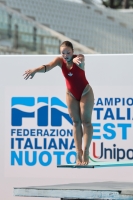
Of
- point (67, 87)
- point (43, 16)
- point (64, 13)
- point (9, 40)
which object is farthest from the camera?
point (64, 13)

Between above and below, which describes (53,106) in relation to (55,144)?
above

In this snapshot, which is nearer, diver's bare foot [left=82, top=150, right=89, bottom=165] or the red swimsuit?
the red swimsuit

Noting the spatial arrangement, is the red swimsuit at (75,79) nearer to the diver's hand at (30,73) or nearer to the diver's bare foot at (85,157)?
the diver's hand at (30,73)

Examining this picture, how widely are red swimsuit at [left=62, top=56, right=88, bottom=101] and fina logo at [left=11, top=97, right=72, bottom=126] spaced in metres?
0.32

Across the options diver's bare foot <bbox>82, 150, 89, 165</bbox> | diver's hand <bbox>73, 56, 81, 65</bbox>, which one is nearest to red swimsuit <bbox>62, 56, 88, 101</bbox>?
diver's hand <bbox>73, 56, 81, 65</bbox>

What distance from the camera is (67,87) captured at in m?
5.83

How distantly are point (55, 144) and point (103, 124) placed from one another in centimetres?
52

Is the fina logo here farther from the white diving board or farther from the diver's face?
the white diving board

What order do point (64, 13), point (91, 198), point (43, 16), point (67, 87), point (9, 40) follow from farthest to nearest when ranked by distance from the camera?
1. point (64, 13)
2. point (43, 16)
3. point (9, 40)
4. point (67, 87)
5. point (91, 198)

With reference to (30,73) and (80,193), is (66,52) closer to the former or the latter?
(30,73)

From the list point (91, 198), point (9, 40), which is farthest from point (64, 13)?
point (91, 198)

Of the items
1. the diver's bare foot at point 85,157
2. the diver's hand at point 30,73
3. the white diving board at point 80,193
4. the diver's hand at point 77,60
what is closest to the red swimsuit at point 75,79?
the diver's hand at point 77,60

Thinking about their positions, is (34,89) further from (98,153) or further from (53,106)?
(98,153)

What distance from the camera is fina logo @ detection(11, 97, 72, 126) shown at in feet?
19.7
